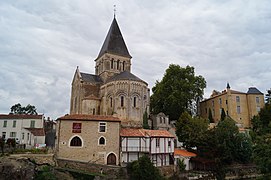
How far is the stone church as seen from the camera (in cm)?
3466

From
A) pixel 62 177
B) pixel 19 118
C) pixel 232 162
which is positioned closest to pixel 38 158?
pixel 62 177

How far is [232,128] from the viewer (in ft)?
96.6

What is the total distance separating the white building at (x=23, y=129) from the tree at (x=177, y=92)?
2153 cm

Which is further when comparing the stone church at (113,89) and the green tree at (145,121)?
the stone church at (113,89)

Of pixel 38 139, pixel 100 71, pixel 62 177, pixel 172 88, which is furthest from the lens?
pixel 100 71

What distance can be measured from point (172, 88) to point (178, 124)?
10.1 metres

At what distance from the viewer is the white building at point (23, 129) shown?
2852cm

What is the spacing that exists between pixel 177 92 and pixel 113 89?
1189cm

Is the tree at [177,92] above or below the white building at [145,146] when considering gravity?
above

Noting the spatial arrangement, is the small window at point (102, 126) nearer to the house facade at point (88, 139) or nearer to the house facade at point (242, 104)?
the house facade at point (88, 139)

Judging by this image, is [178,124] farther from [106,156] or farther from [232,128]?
[106,156]

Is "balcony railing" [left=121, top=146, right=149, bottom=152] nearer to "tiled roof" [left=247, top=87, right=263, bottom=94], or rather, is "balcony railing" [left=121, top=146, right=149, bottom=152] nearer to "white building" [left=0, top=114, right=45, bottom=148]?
"white building" [left=0, top=114, right=45, bottom=148]

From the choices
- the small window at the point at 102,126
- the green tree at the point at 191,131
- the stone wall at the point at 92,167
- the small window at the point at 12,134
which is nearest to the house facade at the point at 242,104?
the green tree at the point at 191,131

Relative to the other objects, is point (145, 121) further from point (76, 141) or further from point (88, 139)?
point (76, 141)
